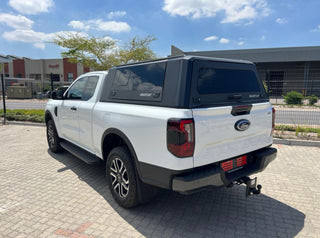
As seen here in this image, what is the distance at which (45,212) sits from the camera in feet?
10.4

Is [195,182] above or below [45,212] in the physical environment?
above

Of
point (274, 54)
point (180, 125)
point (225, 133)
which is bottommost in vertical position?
point (225, 133)

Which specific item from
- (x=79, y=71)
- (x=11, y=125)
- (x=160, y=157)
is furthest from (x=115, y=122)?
(x=79, y=71)

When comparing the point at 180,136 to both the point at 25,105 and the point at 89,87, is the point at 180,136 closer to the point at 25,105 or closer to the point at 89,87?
the point at 89,87

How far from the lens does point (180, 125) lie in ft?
7.54

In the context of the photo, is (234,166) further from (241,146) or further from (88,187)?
(88,187)

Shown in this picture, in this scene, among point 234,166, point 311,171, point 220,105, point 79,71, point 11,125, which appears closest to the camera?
point 220,105

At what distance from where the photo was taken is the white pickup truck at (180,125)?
2387mm

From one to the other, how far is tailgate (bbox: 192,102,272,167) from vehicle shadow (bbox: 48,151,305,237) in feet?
2.91

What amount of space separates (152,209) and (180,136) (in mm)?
1462

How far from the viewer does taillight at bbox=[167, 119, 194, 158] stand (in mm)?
2305

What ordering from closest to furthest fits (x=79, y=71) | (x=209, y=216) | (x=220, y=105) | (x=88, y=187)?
(x=220, y=105)
(x=209, y=216)
(x=88, y=187)
(x=79, y=71)

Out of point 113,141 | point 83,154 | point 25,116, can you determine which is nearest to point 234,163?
point 113,141

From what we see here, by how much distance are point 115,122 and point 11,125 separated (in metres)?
9.14
